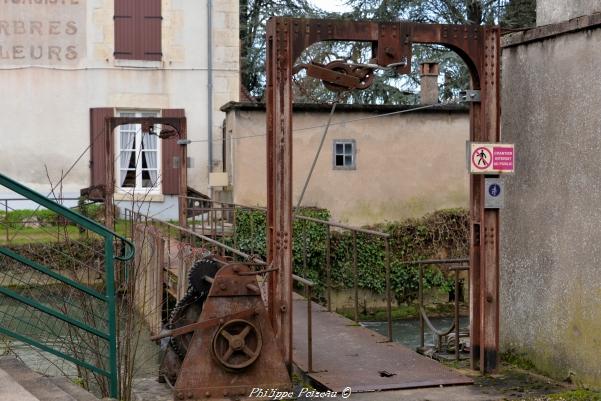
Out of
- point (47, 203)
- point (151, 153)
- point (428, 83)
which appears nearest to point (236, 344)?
point (47, 203)

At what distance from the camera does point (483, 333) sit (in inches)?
336

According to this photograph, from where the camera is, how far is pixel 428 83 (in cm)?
2250

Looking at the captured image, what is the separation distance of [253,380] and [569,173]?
120 inches

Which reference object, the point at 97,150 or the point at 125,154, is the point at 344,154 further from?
the point at 97,150

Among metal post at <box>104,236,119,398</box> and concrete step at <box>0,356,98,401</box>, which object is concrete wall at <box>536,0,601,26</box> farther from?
concrete step at <box>0,356,98,401</box>

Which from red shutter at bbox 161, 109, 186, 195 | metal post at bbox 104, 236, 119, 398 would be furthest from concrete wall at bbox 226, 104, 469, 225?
metal post at bbox 104, 236, 119, 398

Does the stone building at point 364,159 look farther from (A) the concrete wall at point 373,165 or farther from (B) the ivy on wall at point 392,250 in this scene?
(B) the ivy on wall at point 392,250

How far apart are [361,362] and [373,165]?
1231cm

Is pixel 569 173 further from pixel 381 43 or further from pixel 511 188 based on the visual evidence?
pixel 381 43

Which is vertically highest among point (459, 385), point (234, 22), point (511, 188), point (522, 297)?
point (234, 22)

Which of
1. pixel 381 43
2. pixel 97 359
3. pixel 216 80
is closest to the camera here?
pixel 97 359

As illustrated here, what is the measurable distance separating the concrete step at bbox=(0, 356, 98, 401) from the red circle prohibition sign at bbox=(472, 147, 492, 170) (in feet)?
12.4

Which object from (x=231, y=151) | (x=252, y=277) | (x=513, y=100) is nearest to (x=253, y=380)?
(x=252, y=277)

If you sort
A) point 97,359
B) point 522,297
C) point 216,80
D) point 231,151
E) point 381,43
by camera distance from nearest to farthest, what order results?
point 97,359
point 381,43
point 522,297
point 231,151
point 216,80
